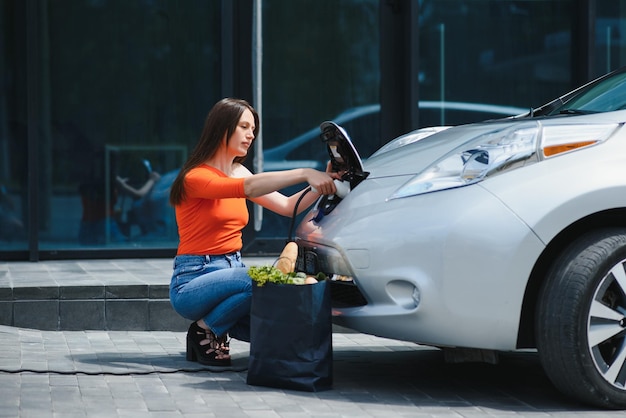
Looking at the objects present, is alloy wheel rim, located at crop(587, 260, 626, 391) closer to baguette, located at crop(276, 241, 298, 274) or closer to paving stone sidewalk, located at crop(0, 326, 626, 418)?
paving stone sidewalk, located at crop(0, 326, 626, 418)

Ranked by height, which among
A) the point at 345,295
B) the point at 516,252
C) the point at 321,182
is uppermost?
the point at 321,182

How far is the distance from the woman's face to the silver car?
3.31 ft

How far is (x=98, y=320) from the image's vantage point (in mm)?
6879

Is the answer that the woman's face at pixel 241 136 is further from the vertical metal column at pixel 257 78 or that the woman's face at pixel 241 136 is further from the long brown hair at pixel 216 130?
the vertical metal column at pixel 257 78

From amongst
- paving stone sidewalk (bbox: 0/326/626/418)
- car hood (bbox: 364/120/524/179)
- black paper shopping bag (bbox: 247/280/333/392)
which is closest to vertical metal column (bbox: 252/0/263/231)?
paving stone sidewalk (bbox: 0/326/626/418)

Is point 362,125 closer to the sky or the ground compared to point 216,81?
closer to the ground

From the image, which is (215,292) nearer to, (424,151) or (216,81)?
(424,151)

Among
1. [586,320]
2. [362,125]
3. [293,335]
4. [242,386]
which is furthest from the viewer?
[362,125]

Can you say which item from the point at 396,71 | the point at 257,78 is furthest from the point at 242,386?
the point at 396,71

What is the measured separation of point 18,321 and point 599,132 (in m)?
3.84

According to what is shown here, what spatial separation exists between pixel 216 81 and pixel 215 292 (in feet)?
13.9

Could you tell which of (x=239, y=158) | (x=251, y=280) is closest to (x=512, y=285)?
(x=251, y=280)

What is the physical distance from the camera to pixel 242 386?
4.99 m

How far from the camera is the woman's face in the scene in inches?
218
